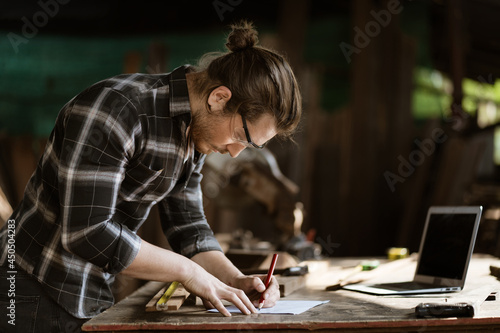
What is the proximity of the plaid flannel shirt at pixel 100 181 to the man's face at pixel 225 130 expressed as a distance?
0.17ft

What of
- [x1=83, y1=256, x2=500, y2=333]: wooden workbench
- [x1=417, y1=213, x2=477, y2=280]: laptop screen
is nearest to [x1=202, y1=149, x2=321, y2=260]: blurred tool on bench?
[x1=417, y1=213, x2=477, y2=280]: laptop screen

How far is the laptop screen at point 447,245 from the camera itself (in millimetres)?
2275

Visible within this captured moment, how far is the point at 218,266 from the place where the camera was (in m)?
2.16

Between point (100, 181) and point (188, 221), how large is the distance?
67 centimetres

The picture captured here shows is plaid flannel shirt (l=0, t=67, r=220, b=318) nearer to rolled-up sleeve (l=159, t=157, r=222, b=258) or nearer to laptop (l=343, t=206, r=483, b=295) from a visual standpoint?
rolled-up sleeve (l=159, t=157, r=222, b=258)

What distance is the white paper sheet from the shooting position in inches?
71.8

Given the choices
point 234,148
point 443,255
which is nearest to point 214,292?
point 234,148

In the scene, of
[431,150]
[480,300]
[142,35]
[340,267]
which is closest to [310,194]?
[431,150]

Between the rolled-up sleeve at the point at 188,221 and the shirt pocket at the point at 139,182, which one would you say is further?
the rolled-up sleeve at the point at 188,221

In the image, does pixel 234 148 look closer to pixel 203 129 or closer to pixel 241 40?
pixel 203 129

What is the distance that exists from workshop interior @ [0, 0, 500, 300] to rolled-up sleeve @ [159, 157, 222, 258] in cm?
324

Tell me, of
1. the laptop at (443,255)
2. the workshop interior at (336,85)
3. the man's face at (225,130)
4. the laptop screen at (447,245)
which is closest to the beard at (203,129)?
the man's face at (225,130)

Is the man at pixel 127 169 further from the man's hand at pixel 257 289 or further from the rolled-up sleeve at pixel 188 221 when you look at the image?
the rolled-up sleeve at pixel 188 221

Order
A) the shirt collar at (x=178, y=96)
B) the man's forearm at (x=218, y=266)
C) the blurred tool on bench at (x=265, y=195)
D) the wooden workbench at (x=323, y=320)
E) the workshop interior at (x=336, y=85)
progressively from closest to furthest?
the wooden workbench at (x=323, y=320), the shirt collar at (x=178, y=96), the man's forearm at (x=218, y=266), the blurred tool on bench at (x=265, y=195), the workshop interior at (x=336, y=85)
